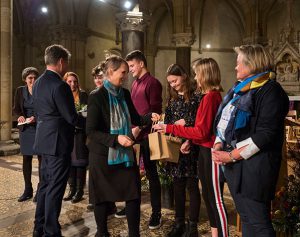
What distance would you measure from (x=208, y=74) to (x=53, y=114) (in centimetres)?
131

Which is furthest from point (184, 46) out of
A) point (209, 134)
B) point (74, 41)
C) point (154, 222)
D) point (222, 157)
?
point (222, 157)

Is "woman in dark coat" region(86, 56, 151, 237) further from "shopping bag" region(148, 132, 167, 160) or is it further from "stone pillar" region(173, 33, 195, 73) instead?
"stone pillar" region(173, 33, 195, 73)

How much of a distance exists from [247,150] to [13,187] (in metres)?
4.15

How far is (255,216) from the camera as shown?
207cm

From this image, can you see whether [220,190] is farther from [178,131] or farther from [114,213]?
[114,213]

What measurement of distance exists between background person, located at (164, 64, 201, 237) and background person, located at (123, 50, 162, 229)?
0.96 ft

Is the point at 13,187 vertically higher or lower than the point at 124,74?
lower

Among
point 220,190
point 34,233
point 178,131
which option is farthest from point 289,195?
point 34,233

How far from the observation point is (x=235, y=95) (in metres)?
2.21

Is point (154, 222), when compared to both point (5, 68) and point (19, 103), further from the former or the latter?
point (5, 68)

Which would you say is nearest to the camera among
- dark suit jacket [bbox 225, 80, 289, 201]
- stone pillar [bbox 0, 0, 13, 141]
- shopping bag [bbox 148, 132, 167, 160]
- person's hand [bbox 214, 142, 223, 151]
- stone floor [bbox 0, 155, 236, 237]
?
dark suit jacket [bbox 225, 80, 289, 201]

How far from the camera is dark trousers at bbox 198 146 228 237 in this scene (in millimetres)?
2666

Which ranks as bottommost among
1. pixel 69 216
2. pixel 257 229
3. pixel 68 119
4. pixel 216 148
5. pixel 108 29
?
pixel 69 216

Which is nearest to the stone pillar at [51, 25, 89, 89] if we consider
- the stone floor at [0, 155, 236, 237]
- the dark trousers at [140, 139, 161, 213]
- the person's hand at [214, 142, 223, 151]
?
the stone floor at [0, 155, 236, 237]
